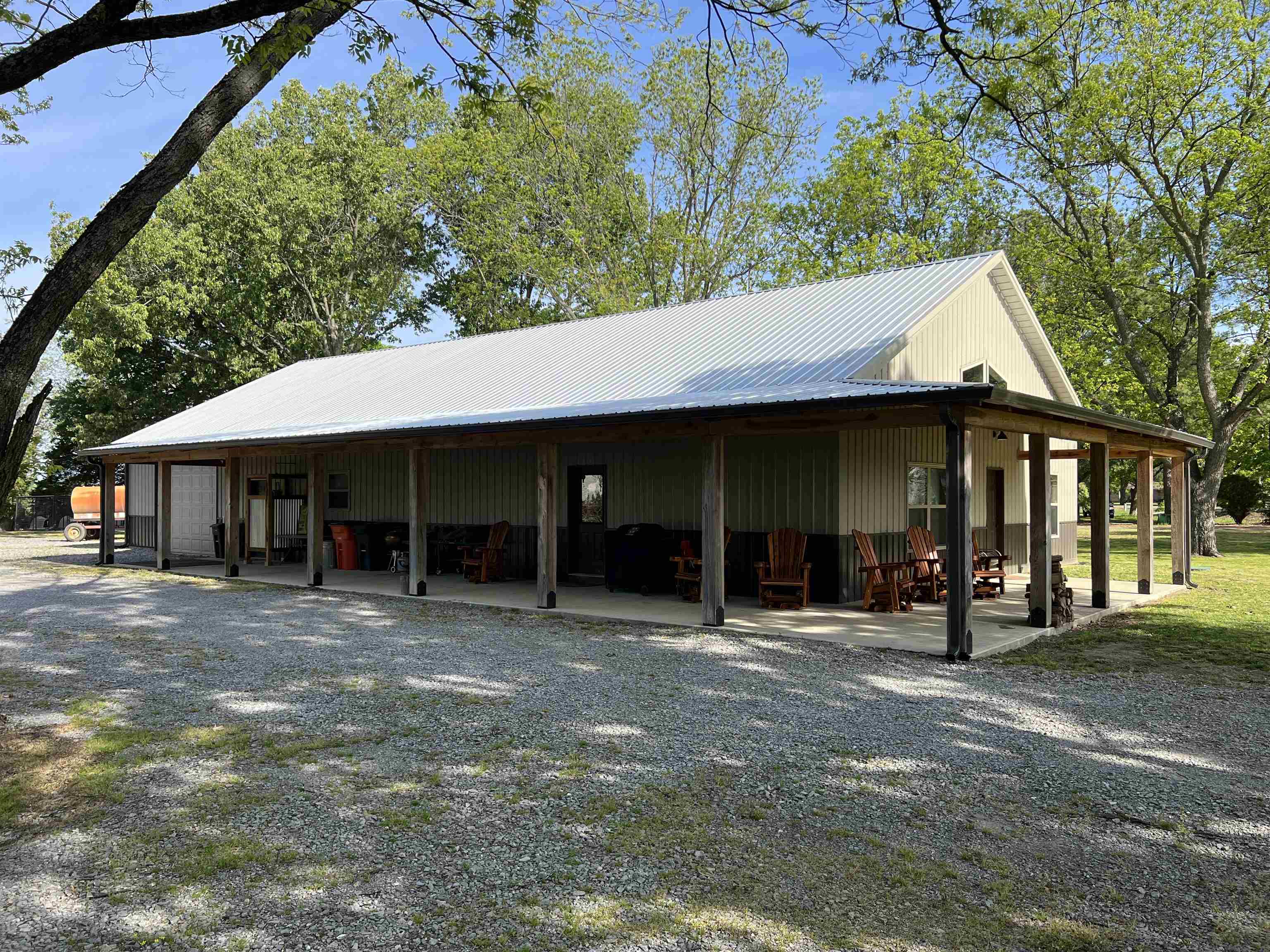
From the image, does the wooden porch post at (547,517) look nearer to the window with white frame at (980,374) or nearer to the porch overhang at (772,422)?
the porch overhang at (772,422)

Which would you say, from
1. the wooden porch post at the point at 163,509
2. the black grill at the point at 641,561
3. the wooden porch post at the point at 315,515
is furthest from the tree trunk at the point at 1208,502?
the wooden porch post at the point at 163,509

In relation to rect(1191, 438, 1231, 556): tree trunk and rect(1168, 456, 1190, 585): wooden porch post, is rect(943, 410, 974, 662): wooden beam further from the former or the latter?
rect(1191, 438, 1231, 556): tree trunk

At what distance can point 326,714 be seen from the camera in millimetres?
6223

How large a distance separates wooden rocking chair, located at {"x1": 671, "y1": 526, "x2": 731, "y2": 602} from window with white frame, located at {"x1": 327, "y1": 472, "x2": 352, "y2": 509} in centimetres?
843

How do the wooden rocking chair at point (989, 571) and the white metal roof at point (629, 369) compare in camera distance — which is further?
the wooden rocking chair at point (989, 571)

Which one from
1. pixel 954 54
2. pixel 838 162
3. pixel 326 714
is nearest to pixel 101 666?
pixel 326 714

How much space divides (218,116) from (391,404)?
1137cm

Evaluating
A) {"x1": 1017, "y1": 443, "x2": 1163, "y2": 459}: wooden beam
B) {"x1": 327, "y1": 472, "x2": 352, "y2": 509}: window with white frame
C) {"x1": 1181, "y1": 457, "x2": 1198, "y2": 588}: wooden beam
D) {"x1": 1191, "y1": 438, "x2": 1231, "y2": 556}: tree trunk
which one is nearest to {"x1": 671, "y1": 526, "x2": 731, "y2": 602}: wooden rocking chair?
{"x1": 1017, "y1": 443, "x2": 1163, "y2": 459}: wooden beam

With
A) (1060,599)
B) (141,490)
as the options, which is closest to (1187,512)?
(1060,599)

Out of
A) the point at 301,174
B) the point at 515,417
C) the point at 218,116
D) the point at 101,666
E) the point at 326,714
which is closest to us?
the point at 218,116

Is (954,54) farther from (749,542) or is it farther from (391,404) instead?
(391,404)

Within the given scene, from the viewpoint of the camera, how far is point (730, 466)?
1341 centimetres

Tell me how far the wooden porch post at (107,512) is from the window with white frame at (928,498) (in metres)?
15.4

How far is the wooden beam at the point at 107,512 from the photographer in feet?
60.8
